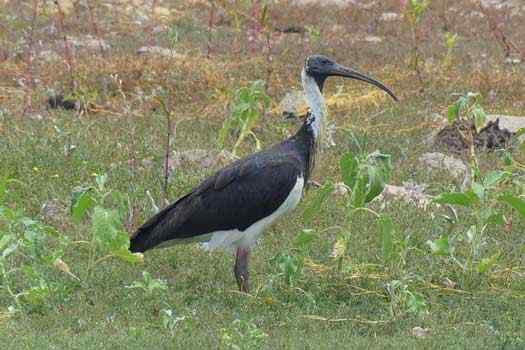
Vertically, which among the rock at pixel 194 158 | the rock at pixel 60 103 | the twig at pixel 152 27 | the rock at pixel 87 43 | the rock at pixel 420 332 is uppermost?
the rock at pixel 420 332

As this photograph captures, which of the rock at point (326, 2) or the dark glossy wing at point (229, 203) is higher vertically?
the dark glossy wing at point (229, 203)

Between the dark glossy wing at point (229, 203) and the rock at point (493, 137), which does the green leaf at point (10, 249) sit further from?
the rock at point (493, 137)

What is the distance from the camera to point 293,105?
12812 millimetres

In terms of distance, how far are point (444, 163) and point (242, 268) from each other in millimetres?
3602

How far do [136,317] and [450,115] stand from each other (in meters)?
2.46

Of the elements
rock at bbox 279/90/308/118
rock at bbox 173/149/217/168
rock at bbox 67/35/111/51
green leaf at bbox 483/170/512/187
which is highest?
green leaf at bbox 483/170/512/187

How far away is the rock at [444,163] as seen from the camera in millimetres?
10633

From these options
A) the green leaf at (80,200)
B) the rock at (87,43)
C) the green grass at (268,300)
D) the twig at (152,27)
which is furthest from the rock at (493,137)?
the twig at (152,27)

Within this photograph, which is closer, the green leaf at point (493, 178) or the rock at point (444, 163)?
the green leaf at point (493, 178)

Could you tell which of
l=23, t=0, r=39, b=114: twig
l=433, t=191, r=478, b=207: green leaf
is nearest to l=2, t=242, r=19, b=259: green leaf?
l=433, t=191, r=478, b=207: green leaf

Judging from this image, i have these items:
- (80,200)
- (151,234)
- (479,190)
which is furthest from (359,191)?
(80,200)

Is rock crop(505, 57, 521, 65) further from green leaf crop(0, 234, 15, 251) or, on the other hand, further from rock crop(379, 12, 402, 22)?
green leaf crop(0, 234, 15, 251)

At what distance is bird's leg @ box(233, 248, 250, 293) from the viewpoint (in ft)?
25.2

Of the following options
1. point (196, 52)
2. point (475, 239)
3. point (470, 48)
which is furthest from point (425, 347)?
point (470, 48)
